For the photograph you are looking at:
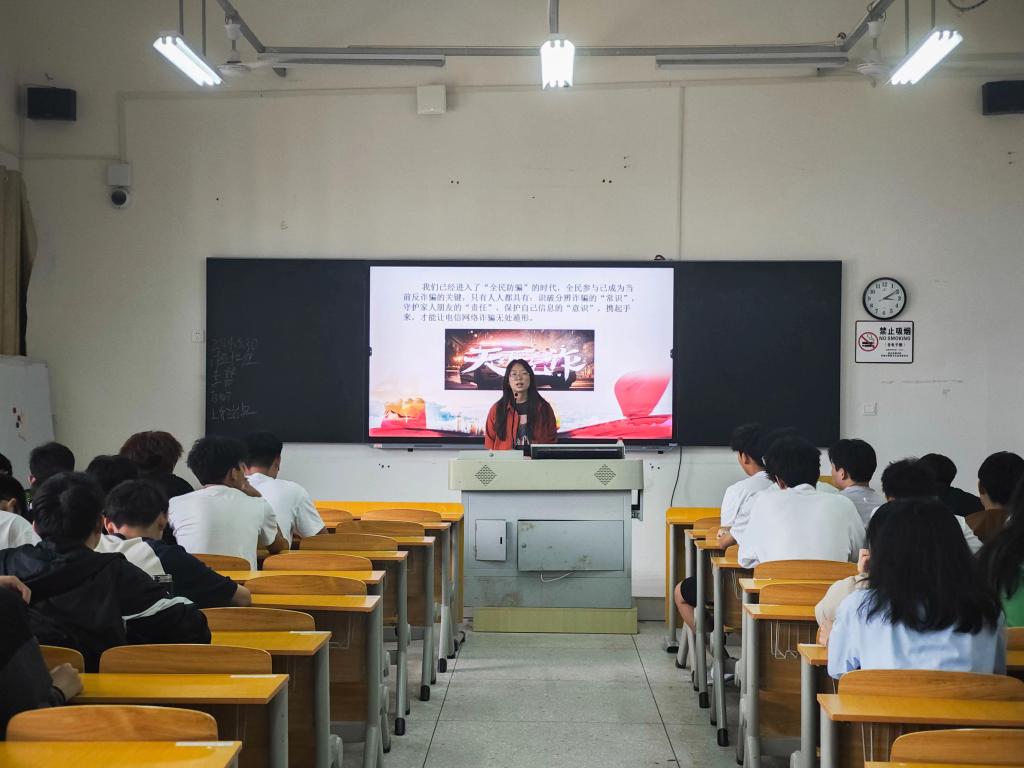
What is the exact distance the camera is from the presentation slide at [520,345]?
7.09 m

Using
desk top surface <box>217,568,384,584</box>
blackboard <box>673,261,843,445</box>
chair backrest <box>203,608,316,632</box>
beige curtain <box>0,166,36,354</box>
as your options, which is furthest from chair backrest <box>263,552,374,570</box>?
beige curtain <box>0,166,36,354</box>

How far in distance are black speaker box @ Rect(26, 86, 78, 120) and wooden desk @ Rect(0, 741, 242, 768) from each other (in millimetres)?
6277

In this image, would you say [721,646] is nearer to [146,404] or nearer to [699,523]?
[699,523]

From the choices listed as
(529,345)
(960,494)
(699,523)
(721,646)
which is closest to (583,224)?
(529,345)

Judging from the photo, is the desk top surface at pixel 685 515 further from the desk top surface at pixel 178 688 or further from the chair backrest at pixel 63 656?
the chair backrest at pixel 63 656

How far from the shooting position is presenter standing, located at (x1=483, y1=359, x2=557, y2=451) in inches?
249

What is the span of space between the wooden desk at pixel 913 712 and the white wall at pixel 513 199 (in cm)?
494

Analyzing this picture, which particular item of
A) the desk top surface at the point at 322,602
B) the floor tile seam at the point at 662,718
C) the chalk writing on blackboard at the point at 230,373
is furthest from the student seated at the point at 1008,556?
the chalk writing on blackboard at the point at 230,373

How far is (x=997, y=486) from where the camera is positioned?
408cm

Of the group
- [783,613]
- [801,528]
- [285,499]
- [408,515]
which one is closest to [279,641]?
[783,613]

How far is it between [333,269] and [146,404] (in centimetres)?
165

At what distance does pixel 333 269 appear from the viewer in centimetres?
715

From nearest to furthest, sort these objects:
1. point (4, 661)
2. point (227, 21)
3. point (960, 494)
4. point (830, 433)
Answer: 1. point (4, 661)
2. point (960, 494)
3. point (227, 21)
4. point (830, 433)

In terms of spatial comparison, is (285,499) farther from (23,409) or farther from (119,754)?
(23,409)
